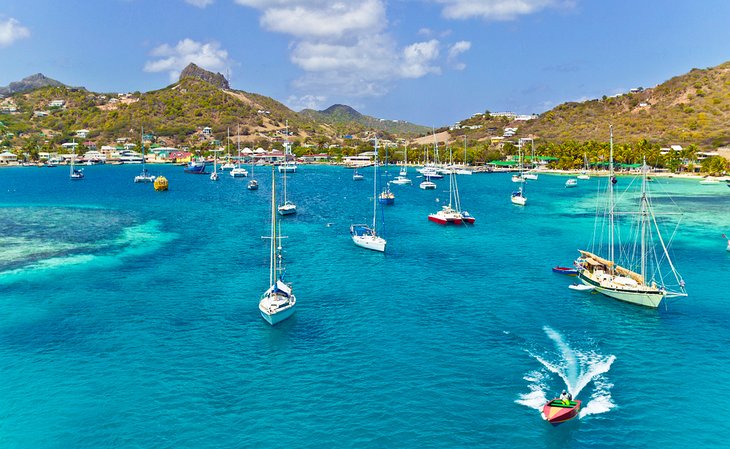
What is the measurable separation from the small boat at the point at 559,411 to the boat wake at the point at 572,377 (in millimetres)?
1340

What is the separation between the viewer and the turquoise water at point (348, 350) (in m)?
35.3

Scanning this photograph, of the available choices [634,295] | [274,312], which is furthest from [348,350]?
[634,295]

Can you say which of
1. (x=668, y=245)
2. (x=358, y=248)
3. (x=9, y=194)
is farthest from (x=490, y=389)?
(x=9, y=194)

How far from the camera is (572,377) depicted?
41562 millimetres

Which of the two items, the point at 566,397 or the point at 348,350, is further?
the point at 348,350

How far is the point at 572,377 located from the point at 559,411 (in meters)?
7.36

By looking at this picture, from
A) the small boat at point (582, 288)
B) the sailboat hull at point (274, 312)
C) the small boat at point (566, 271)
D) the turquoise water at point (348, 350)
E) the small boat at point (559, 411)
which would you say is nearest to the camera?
the small boat at point (559, 411)

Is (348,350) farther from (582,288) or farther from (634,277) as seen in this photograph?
(634,277)

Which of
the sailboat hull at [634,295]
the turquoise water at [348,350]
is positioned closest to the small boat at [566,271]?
the turquoise water at [348,350]

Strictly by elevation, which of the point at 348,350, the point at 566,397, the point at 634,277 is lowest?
the point at 348,350

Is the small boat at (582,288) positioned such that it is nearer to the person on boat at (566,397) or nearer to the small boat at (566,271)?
the small boat at (566,271)

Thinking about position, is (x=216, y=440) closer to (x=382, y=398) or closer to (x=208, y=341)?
(x=382, y=398)

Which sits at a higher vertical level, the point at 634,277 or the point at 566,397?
the point at 634,277

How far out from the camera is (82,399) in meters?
38.8
